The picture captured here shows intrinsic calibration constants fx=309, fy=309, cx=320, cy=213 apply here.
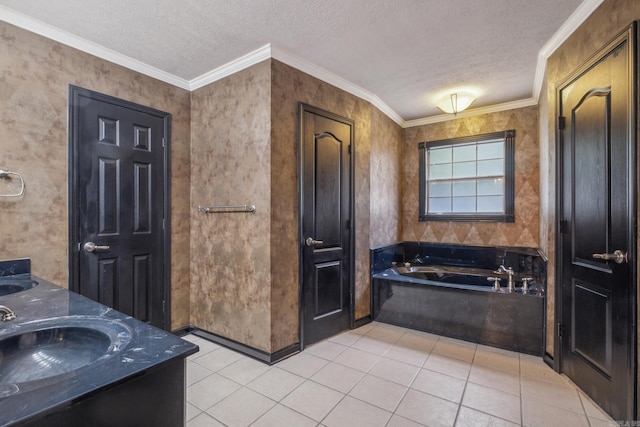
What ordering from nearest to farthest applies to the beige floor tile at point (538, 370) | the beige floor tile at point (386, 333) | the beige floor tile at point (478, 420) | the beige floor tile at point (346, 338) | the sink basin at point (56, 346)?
1. the sink basin at point (56, 346)
2. the beige floor tile at point (478, 420)
3. the beige floor tile at point (538, 370)
4. the beige floor tile at point (346, 338)
5. the beige floor tile at point (386, 333)

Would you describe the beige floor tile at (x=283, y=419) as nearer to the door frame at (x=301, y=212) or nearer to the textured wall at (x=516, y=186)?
the door frame at (x=301, y=212)

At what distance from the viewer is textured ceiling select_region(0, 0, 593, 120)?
2.06m

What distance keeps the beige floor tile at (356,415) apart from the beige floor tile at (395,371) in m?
0.40

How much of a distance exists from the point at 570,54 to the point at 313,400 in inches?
123

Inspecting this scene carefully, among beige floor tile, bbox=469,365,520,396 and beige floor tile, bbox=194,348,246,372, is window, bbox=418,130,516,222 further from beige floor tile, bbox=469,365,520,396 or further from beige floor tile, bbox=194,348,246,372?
beige floor tile, bbox=194,348,246,372

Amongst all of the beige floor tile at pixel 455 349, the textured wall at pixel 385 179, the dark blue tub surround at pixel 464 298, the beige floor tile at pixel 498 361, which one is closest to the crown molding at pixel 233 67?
the textured wall at pixel 385 179

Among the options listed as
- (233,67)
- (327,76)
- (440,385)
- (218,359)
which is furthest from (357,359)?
(233,67)

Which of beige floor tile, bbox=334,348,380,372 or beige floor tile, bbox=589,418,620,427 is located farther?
beige floor tile, bbox=334,348,380,372

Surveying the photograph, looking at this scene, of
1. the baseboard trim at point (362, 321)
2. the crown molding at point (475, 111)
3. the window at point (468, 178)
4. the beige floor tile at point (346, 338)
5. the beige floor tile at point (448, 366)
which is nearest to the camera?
the beige floor tile at point (448, 366)

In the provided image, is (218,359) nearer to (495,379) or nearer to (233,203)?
(233,203)

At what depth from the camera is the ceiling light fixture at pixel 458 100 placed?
3.49 meters

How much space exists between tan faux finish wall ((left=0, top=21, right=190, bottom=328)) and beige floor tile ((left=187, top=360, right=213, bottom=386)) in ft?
3.81

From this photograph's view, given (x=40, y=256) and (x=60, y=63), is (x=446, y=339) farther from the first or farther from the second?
(x=60, y=63)

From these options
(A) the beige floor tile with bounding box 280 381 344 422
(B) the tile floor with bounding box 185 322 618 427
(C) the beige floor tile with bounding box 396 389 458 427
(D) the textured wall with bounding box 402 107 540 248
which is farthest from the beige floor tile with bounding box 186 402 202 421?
(D) the textured wall with bounding box 402 107 540 248
